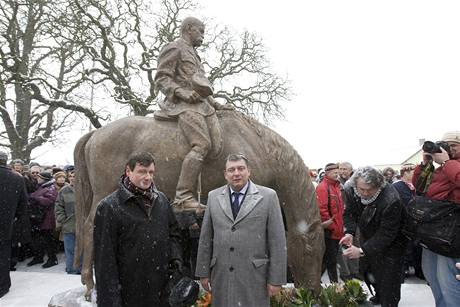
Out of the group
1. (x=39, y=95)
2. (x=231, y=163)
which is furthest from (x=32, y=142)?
(x=231, y=163)

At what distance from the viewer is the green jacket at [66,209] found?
755cm

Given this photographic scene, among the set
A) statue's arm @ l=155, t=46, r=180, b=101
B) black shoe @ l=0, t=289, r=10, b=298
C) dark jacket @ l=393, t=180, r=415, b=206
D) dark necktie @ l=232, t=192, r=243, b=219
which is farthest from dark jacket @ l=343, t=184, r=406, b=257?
black shoe @ l=0, t=289, r=10, b=298

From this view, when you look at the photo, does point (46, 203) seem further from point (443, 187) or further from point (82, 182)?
point (443, 187)

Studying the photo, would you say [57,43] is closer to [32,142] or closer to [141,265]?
[32,142]

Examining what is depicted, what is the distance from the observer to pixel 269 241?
10.4 ft

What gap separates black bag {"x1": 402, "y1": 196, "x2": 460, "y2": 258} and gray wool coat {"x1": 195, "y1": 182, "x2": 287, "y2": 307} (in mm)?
1325

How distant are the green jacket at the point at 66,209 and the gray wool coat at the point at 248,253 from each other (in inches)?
195

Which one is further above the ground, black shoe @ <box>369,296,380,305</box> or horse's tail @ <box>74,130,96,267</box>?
horse's tail @ <box>74,130,96,267</box>

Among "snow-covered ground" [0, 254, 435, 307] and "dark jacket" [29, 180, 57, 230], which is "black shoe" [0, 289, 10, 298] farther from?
"dark jacket" [29, 180, 57, 230]

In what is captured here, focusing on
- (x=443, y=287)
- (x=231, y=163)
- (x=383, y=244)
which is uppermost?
(x=231, y=163)

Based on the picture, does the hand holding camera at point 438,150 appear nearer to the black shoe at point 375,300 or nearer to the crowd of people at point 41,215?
the black shoe at point 375,300

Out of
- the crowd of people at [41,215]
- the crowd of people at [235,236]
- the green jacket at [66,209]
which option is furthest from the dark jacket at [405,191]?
the green jacket at [66,209]

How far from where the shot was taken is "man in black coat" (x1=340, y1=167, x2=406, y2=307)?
13.0ft

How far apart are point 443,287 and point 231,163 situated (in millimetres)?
2104
